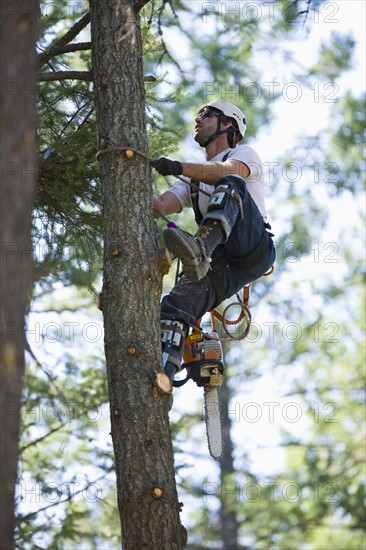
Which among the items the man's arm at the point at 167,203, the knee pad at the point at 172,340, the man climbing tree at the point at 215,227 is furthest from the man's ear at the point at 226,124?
the knee pad at the point at 172,340

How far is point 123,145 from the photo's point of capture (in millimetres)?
5516

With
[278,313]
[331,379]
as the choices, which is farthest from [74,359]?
[331,379]

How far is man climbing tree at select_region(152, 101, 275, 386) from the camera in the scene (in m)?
5.78

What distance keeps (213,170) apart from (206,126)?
801 mm

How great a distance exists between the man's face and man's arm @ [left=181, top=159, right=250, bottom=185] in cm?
60

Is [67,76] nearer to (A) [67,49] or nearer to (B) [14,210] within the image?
(A) [67,49]

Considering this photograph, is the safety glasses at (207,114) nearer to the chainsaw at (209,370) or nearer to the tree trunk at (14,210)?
the chainsaw at (209,370)

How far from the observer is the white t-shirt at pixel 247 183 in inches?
252

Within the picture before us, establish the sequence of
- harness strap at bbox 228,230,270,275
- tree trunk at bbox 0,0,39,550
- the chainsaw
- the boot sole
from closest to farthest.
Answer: tree trunk at bbox 0,0,39,550
the boot sole
the chainsaw
harness strap at bbox 228,230,270,275

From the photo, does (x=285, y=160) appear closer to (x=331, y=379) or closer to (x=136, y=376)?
(x=331, y=379)

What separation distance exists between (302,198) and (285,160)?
0.63m

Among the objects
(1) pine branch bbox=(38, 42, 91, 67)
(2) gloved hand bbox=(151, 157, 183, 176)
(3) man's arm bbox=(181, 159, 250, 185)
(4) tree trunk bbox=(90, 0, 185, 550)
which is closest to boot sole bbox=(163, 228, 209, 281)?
(4) tree trunk bbox=(90, 0, 185, 550)

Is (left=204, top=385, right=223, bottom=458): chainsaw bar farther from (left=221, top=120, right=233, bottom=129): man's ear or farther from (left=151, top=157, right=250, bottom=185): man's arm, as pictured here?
(left=221, top=120, right=233, bottom=129): man's ear

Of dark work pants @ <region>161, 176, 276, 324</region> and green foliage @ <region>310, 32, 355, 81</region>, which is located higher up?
green foliage @ <region>310, 32, 355, 81</region>
